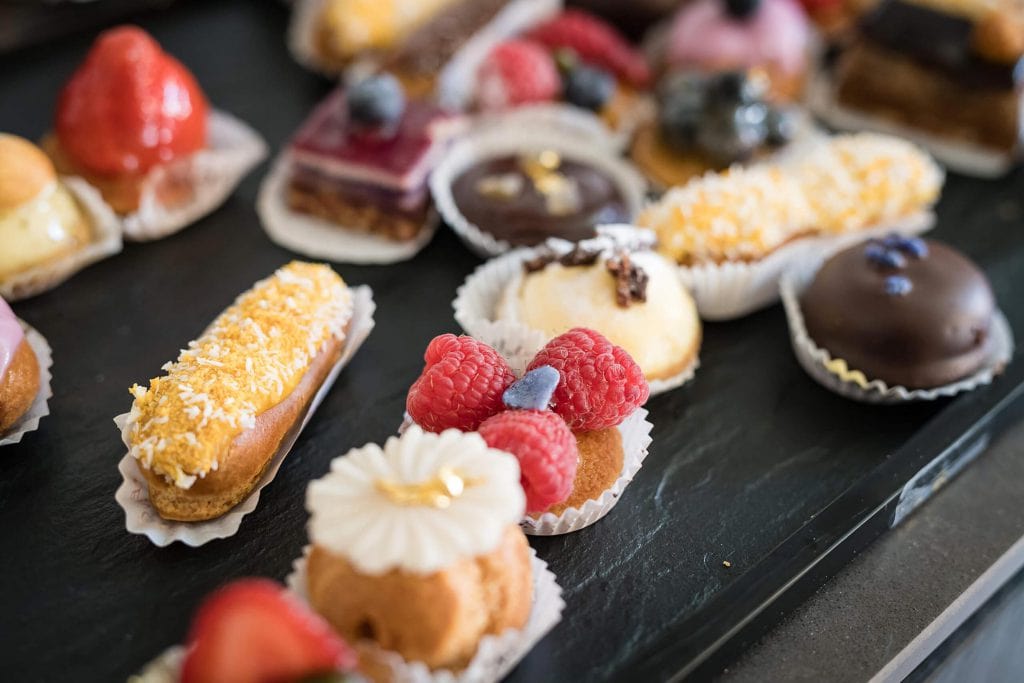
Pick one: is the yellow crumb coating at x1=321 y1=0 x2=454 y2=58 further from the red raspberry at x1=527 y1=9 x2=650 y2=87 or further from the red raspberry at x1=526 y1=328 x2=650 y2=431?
the red raspberry at x1=526 y1=328 x2=650 y2=431

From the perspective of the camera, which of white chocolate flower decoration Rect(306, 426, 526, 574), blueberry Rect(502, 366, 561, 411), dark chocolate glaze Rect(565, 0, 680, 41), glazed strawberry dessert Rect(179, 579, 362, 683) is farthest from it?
dark chocolate glaze Rect(565, 0, 680, 41)

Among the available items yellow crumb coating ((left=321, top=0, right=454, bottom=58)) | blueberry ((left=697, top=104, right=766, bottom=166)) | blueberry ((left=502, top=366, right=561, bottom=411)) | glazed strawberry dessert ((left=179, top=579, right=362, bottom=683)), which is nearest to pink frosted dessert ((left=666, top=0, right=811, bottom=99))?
blueberry ((left=697, top=104, right=766, bottom=166))

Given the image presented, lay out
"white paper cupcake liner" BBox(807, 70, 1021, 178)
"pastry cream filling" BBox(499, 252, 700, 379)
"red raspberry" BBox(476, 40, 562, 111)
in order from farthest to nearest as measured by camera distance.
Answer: "white paper cupcake liner" BBox(807, 70, 1021, 178) → "red raspberry" BBox(476, 40, 562, 111) → "pastry cream filling" BBox(499, 252, 700, 379)

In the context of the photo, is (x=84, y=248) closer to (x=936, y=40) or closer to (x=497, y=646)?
(x=497, y=646)

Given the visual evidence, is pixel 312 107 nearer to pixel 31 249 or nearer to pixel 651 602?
pixel 31 249

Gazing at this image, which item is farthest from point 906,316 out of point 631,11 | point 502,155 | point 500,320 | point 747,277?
point 631,11

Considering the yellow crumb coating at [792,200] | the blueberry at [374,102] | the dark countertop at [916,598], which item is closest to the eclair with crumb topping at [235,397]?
the blueberry at [374,102]

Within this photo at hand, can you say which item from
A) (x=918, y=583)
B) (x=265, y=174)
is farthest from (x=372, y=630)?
(x=265, y=174)
